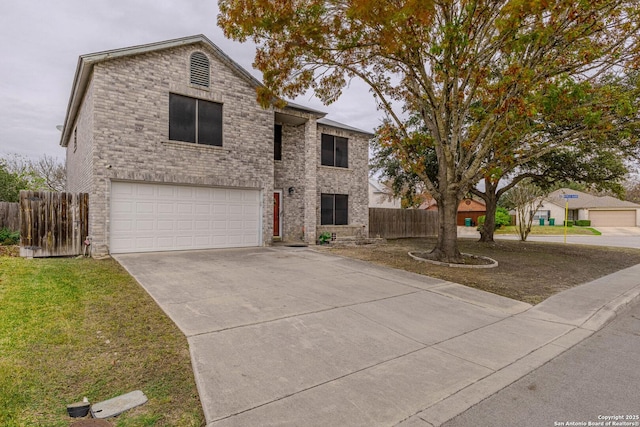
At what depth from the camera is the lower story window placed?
15.7m

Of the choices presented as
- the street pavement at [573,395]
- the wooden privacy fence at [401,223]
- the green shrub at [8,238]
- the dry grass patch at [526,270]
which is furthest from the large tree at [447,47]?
the green shrub at [8,238]

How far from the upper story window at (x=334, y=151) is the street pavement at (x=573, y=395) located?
12720mm

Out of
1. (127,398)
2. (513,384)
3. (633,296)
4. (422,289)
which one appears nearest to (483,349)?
(513,384)

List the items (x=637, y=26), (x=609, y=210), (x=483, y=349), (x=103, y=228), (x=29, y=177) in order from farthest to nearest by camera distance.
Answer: (x=609, y=210), (x=29, y=177), (x=103, y=228), (x=637, y=26), (x=483, y=349)

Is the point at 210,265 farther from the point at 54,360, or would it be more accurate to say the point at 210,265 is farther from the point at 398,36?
the point at 398,36

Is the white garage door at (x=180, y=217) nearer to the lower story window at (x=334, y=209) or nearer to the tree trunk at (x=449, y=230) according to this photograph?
the lower story window at (x=334, y=209)

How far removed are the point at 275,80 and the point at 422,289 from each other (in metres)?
7.72

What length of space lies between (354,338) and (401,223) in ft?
54.9

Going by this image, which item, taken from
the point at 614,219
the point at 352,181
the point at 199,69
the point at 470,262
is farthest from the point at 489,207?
the point at 614,219

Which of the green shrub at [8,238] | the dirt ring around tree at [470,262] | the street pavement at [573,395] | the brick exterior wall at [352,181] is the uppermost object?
the brick exterior wall at [352,181]

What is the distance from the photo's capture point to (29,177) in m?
26.2

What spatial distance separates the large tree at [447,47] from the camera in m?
7.82

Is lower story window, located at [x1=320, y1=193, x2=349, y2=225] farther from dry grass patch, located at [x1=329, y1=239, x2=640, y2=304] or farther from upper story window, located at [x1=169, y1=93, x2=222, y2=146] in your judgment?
upper story window, located at [x1=169, y1=93, x2=222, y2=146]

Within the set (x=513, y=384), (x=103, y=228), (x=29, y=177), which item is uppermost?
(x=29, y=177)
